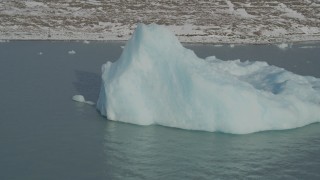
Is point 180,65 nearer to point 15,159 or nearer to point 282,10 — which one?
point 15,159

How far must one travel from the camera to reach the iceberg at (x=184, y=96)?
925 inches

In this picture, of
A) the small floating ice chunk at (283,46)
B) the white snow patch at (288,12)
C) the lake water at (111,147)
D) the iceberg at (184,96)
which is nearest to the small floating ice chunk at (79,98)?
the lake water at (111,147)

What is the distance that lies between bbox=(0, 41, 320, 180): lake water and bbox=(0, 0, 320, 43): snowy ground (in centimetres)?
1879

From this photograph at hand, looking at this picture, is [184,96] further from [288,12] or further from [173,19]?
[288,12]

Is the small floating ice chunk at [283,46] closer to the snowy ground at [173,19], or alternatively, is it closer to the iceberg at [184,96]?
the snowy ground at [173,19]

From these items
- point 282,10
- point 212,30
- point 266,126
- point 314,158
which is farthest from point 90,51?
point 282,10

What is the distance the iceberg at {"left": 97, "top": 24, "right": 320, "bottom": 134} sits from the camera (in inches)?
925

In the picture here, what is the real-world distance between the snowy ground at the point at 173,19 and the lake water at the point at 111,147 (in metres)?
18.8

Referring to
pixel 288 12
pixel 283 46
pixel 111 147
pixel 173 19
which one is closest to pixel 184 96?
pixel 111 147

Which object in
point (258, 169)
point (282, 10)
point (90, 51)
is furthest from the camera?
point (282, 10)

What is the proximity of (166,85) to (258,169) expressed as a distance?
20.0 ft

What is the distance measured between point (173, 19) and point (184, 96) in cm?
3210

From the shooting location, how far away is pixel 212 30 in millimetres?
50406

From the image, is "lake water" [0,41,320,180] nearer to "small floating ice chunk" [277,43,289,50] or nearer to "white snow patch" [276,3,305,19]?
"small floating ice chunk" [277,43,289,50]
